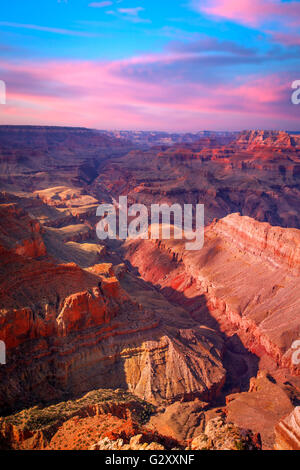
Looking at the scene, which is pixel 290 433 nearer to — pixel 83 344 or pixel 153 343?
pixel 153 343

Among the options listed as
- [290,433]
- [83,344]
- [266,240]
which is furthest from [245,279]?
[290,433]

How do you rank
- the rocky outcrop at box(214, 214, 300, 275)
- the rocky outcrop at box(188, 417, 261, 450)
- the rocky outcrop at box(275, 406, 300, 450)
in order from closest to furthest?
the rocky outcrop at box(275, 406, 300, 450)
the rocky outcrop at box(188, 417, 261, 450)
the rocky outcrop at box(214, 214, 300, 275)

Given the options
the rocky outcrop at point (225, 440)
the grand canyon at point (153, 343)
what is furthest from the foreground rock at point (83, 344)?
the rocky outcrop at point (225, 440)

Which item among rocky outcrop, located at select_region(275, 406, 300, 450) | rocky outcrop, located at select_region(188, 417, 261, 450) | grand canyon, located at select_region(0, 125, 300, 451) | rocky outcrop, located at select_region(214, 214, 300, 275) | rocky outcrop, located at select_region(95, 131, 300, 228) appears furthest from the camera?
rocky outcrop, located at select_region(95, 131, 300, 228)

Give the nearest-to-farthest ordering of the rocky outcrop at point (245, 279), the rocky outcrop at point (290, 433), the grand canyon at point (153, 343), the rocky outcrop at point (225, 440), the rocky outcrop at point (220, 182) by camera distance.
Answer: the rocky outcrop at point (290, 433) → the rocky outcrop at point (225, 440) → the grand canyon at point (153, 343) → the rocky outcrop at point (245, 279) → the rocky outcrop at point (220, 182)

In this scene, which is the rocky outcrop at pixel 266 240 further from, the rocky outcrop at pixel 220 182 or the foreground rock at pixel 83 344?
the rocky outcrop at pixel 220 182

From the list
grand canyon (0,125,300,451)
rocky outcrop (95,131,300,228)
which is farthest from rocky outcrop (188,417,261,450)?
rocky outcrop (95,131,300,228)

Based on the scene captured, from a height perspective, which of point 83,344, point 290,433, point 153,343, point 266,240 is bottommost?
point 153,343

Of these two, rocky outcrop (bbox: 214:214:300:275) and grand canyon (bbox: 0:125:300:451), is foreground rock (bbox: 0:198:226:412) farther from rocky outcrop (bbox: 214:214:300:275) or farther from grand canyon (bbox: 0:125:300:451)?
rocky outcrop (bbox: 214:214:300:275)
